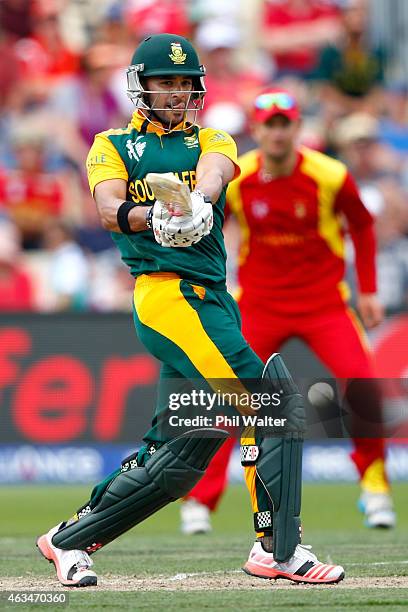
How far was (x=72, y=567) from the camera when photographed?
5.21 metres

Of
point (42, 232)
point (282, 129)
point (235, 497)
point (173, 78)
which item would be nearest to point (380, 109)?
point (42, 232)

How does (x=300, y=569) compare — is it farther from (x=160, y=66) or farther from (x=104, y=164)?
(x=160, y=66)

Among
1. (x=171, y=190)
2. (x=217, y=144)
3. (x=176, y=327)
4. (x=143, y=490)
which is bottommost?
(x=143, y=490)

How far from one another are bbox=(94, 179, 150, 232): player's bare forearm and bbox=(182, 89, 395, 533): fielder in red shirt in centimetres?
299

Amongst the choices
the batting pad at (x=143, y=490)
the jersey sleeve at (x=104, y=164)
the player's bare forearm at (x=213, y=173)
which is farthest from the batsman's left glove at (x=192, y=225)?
the batting pad at (x=143, y=490)

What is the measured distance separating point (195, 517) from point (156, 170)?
338 centimetres

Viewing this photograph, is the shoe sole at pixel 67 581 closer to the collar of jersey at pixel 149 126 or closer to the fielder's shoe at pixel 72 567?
the fielder's shoe at pixel 72 567

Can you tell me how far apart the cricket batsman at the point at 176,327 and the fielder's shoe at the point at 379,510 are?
294cm

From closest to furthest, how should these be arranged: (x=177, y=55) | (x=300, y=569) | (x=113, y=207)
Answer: (x=113, y=207), (x=300, y=569), (x=177, y=55)

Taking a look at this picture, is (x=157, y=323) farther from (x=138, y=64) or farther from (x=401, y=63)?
(x=401, y=63)

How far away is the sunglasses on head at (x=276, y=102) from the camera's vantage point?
A: 27.0 feet

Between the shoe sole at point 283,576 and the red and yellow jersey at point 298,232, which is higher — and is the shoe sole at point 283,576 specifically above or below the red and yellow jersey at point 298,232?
below

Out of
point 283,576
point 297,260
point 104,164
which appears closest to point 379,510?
point 297,260

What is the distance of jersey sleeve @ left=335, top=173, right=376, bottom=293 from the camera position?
8031 millimetres
